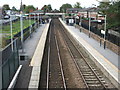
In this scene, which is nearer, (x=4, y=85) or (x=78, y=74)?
Result: (x=4, y=85)

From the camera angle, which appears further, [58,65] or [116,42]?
[116,42]

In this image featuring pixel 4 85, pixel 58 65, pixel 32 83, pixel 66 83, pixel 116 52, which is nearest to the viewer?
pixel 4 85

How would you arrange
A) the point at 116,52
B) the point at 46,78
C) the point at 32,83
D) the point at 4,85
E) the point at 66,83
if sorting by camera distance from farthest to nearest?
the point at 116,52, the point at 46,78, the point at 66,83, the point at 32,83, the point at 4,85

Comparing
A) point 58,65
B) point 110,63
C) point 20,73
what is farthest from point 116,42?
point 20,73

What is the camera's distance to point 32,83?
12.4 meters

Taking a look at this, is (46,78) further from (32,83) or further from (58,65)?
(58,65)

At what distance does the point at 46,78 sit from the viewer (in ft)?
47.5

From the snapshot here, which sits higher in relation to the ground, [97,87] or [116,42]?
[116,42]

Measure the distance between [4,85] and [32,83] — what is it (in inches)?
87.7

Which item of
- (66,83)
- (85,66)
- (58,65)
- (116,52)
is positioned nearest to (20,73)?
(66,83)

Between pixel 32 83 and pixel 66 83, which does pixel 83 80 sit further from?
pixel 32 83

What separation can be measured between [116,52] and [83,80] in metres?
8.21

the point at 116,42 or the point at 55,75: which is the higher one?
the point at 116,42

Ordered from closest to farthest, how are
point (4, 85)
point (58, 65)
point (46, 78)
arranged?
1. point (4, 85)
2. point (46, 78)
3. point (58, 65)
